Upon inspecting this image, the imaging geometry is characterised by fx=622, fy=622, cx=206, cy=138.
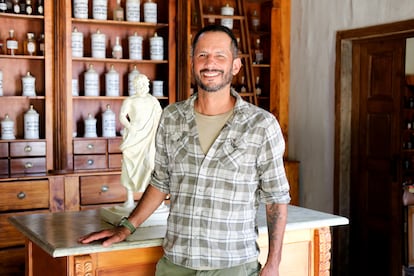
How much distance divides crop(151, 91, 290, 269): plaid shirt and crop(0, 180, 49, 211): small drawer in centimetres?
246

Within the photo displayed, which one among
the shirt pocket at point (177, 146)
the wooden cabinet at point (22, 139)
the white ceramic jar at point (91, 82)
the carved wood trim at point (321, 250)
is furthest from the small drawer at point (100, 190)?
the shirt pocket at point (177, 146)

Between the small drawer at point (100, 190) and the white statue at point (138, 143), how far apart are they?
1.94 m

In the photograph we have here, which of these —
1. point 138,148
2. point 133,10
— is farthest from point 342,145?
point 138,148

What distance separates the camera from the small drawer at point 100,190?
15.3 feet

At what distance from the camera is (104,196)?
4.75 meters

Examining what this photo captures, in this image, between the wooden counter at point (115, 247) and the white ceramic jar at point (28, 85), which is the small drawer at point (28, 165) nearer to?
the white ceramic jar at point (28, 85)

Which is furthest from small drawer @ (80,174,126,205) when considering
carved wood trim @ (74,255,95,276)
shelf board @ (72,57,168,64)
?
carved wood trim @ (74,255,95,276)

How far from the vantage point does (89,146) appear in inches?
196

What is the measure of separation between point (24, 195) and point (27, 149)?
44 centimetres

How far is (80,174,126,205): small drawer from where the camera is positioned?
4676 mm

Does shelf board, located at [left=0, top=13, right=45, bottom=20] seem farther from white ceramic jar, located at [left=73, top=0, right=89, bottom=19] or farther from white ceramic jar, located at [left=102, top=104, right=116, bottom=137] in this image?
white ceramic jar, located at [left=102, top=104, right=116, bottom=137]

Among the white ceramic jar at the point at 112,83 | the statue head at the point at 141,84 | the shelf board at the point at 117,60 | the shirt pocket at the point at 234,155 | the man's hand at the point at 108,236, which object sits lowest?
the man's hand at the point at 108,236

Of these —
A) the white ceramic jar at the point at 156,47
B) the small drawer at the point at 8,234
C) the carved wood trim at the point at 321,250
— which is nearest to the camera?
the carved wood trim at the point at 321,250

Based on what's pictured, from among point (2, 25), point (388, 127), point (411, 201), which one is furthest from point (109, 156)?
point (411, 201)
